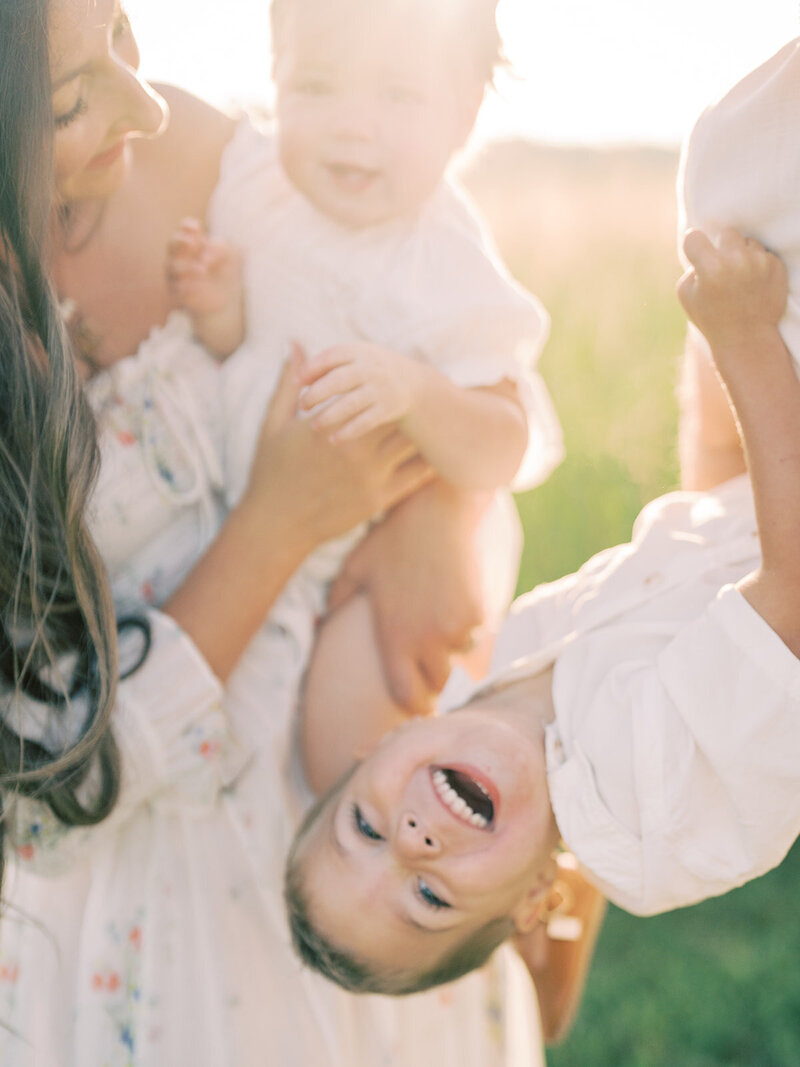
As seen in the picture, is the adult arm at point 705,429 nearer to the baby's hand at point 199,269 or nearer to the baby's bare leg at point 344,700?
the baby's bare leg at point 344,700

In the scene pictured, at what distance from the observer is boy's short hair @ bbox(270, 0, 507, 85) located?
5.14ft

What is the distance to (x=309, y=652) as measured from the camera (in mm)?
1745

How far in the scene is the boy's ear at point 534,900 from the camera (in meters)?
1.59

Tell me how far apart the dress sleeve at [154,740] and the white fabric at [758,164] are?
0.94 metres

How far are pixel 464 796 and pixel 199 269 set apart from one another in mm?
942

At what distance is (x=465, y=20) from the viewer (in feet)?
5.25

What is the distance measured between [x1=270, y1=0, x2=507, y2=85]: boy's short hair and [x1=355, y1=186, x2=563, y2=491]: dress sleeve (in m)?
0.22

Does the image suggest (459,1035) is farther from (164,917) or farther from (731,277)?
(731,277)

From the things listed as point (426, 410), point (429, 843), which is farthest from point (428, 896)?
point (426, 410)

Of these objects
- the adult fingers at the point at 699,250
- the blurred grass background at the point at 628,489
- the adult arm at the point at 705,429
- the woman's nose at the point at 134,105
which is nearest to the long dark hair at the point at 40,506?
the woman's nose at the point at 134,105

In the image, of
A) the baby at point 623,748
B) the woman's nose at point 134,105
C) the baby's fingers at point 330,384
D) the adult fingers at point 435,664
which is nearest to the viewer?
the baby at point 623,748

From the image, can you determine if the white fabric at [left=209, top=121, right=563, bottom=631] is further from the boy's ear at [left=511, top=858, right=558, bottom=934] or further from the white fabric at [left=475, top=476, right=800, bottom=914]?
the boy's ear at [left=511, top=858, right=558, bottom=934]

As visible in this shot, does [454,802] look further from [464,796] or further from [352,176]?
[352,176]

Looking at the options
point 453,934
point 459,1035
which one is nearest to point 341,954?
point 453,934
